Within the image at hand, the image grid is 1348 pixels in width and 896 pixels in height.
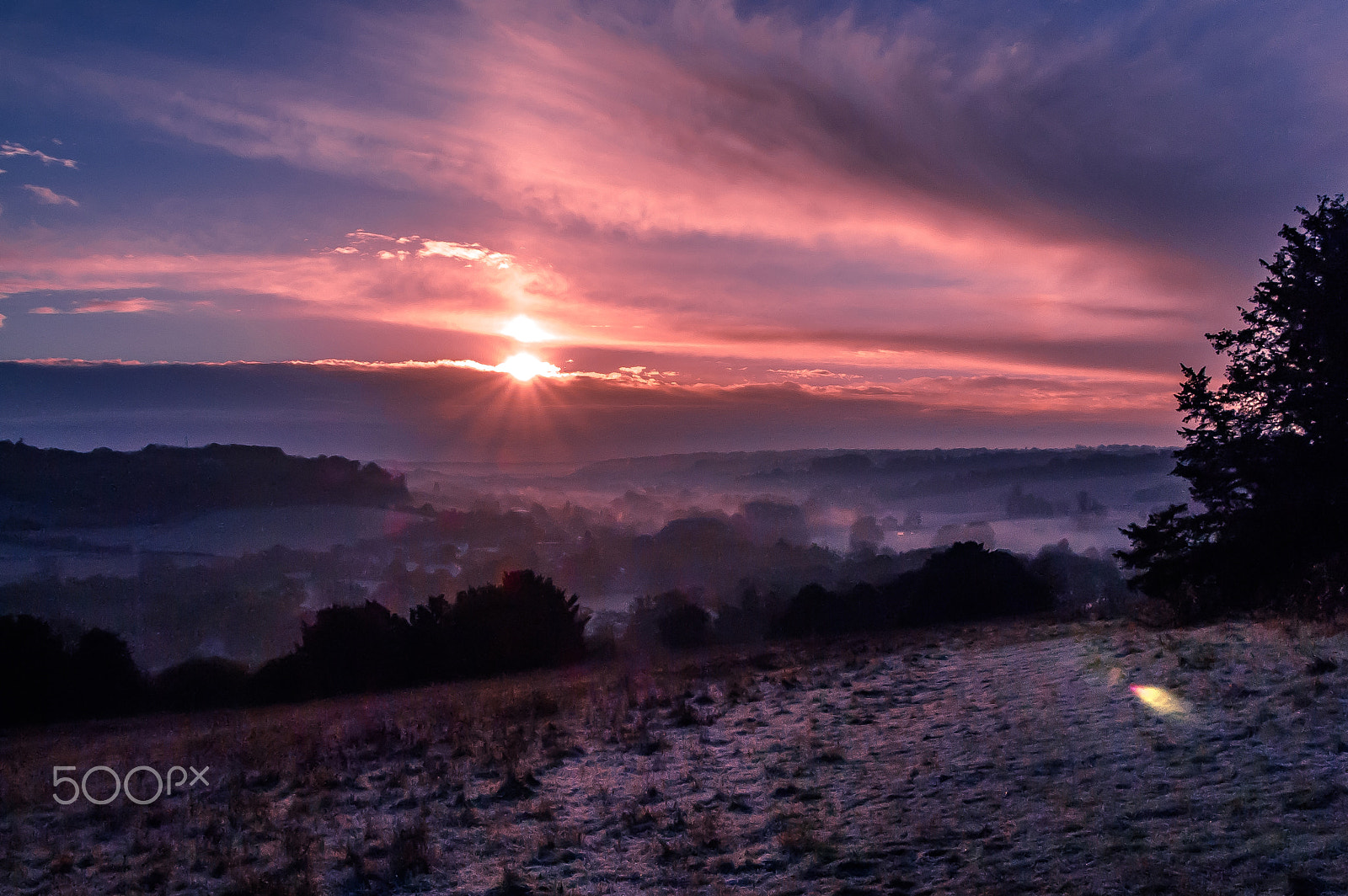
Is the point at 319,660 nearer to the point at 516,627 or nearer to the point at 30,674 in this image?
the point at 516,627

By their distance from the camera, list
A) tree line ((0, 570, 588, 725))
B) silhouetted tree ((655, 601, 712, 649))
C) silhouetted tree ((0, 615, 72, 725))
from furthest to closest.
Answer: silhouetted tree ((655, 601, 712, 649))
tree line ((0, 570, 588, 725))
silhouetted tree ((0, 615, 72, 725))

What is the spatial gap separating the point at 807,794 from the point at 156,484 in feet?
463

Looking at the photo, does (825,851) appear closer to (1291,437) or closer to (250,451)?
(1291,437)

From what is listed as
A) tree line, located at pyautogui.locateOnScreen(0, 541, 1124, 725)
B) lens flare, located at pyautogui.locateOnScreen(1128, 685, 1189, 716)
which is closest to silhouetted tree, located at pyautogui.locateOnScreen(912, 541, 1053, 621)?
tree line, located at pyautogui.locateOnScreen(0, 541, 1124, 725)

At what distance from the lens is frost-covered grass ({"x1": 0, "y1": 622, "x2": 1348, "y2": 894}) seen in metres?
5.89

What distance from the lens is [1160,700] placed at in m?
8.84

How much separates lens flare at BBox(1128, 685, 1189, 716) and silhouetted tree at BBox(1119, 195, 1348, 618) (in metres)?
5.08

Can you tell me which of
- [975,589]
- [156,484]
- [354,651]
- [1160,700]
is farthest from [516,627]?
[156,484]

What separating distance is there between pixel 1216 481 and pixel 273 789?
642 inches

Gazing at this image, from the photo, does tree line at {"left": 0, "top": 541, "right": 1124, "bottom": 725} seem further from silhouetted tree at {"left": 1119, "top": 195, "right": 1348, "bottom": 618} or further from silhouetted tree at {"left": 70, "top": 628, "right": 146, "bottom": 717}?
silhouetted tree at {"left": 1119, "top": 195, "right": 1348, "bottom": 618}

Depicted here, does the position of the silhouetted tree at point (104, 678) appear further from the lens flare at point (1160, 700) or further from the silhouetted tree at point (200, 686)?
the lens flare at point (1160, 700)

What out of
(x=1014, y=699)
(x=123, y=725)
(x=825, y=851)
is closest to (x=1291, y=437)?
(x=1014, y=699)
